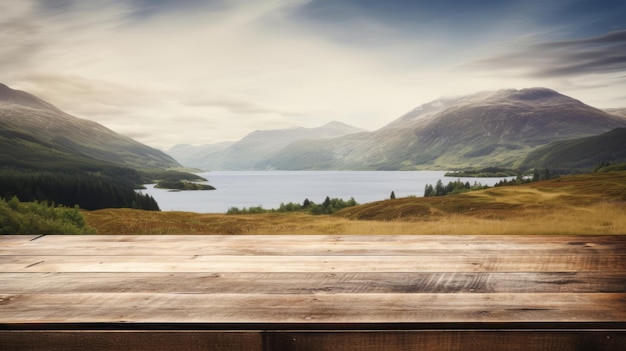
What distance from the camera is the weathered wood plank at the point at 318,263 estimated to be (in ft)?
6.64

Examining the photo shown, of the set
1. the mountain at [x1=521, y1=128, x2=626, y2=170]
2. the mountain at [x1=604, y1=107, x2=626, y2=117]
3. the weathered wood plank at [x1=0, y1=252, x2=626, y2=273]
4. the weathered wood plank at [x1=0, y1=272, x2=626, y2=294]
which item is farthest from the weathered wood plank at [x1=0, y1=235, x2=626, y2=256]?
the mountain at [x1=521, y1=128, x2=626, y2=170]

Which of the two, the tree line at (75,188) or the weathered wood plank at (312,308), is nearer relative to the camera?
the weathered wood plank at (312,308)

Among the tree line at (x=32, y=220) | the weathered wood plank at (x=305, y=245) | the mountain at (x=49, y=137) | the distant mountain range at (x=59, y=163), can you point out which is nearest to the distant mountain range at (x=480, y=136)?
the mountain at (x=49, y=137)

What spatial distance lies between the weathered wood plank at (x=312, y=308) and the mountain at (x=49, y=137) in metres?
11.8

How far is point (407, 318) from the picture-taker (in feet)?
4.26

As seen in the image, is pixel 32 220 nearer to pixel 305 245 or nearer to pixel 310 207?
pixel 305 245

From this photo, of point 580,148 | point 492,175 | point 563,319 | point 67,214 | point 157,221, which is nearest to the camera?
point 563,319

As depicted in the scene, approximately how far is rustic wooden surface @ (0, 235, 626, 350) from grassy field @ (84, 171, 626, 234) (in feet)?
27.9

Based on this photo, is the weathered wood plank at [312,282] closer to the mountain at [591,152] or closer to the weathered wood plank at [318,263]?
the weathered wood plank at [318,263]

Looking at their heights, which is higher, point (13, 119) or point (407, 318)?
point (13, 119)

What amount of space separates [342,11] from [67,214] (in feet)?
23.9

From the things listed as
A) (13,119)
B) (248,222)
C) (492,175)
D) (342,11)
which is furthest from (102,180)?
(492,175)

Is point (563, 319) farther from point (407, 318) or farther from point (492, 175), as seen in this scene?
point (492, 175)

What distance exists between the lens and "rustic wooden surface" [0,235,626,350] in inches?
48.5
